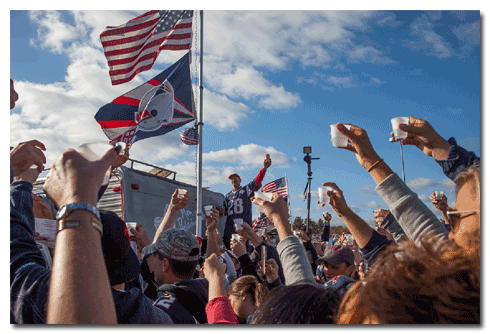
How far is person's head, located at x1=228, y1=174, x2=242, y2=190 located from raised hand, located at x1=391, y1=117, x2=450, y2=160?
13.3 feet

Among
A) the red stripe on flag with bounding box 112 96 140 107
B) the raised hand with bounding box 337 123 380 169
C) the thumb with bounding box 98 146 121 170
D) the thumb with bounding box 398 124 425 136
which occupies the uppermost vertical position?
the red stripe on flag with bounding box 112 96 140 107

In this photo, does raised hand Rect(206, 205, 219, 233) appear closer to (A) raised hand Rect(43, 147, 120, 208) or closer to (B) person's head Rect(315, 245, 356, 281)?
(B) person's head Rect(315, 245, 356, 281)

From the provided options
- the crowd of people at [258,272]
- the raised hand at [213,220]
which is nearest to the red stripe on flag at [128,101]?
the raised hand at [213,220]

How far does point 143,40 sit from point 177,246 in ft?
12.7

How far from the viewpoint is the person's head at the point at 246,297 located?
199 cm

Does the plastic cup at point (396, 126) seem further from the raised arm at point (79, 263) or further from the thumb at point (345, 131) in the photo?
the raised arm at point (79, 263)

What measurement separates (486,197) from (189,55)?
4.23m

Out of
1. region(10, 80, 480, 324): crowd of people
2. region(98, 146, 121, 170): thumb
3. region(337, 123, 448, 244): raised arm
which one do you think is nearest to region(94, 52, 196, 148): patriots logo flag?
region(10, 80, 480, 324): crowd of people

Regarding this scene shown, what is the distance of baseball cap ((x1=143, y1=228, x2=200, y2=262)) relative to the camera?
181cm

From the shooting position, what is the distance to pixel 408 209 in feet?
4.51

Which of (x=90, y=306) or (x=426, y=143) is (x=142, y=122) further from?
(x=90, y=306)

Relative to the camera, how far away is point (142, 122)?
4820 millimetres

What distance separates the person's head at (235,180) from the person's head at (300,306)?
4481 mm
